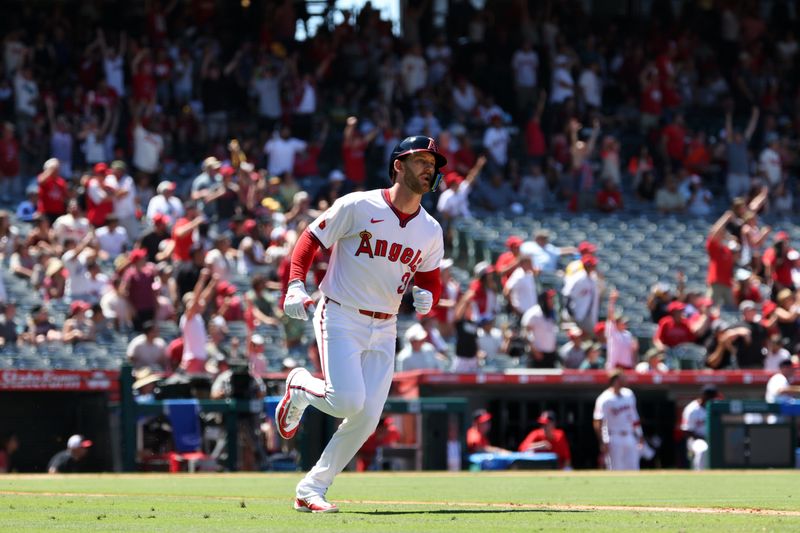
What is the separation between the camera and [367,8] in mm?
27891

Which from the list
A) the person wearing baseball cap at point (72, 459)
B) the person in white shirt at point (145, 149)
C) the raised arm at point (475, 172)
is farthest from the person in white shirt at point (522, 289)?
the person wearing baseball cap at point (72, 459)

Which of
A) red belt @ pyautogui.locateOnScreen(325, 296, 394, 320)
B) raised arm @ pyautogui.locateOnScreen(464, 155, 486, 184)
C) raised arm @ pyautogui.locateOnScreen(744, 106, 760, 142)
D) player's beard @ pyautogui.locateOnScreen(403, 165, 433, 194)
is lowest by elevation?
red belt @ pyautogui.locateOnScreen(325, 296, 394, 320)

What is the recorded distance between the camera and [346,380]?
7602mm

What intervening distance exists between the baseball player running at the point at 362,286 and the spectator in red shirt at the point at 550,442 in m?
8.29

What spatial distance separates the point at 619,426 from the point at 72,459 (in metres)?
5.53

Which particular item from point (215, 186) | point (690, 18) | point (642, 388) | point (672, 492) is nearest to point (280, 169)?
point (215, 186)

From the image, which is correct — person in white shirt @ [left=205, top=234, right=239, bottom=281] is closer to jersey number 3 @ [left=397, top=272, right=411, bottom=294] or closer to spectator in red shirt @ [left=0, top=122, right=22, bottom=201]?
spectator in red shirt @ [left=0, top=122, right=22, bottom=201]

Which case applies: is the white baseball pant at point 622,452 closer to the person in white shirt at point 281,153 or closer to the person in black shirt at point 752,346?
the person in black shirt at point 752,346

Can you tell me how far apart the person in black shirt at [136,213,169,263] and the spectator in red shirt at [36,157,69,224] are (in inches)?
59.6

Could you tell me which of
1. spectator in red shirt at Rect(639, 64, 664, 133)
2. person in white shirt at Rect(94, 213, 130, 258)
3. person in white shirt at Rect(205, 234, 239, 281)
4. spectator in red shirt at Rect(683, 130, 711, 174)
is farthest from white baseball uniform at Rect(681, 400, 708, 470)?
spectator in red shirt at Rect(639, 64, 664, 133)

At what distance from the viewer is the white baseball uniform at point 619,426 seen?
Answer: 16.2 meters

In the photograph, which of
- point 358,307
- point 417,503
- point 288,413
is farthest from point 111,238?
point 358,307

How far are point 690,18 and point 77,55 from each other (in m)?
12.4

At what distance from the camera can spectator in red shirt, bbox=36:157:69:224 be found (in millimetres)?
20272
